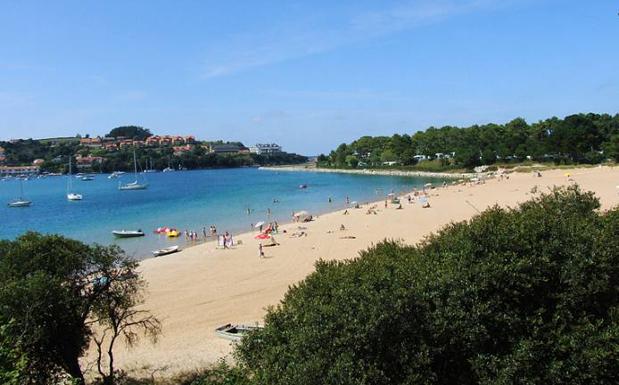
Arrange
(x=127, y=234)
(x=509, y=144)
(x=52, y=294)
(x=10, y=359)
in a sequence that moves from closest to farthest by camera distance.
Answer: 1. (x=10, y=359)
2. (x=52, y=294)
3. (x=127, y=234)
4. (x=509, y=144)

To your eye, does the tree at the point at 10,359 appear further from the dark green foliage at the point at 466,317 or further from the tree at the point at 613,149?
the tree at the point at 613,149

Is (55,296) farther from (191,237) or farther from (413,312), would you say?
(191,237)

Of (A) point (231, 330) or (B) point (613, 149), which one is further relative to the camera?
(B) point (613, 149)

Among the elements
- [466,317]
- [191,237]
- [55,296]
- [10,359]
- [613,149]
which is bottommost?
[191,237]

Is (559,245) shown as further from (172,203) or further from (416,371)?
(172,203)

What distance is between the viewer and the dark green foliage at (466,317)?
7.98 metres

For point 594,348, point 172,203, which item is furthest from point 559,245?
point 172,203

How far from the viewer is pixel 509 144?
108 meters

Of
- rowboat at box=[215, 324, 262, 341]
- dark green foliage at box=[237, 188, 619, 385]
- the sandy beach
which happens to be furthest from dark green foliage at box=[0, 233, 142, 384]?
rowboat at box=[215, 324, 262, 341]

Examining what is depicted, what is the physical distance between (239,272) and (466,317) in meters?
19.7

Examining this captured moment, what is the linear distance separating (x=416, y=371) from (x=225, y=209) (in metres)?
58.7

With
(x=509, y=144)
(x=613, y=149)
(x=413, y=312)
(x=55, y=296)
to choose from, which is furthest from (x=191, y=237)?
(x=509, y=144)

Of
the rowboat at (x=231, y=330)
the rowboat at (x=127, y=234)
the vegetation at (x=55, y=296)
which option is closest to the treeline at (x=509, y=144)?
the rowboat at (x=127, y=234)

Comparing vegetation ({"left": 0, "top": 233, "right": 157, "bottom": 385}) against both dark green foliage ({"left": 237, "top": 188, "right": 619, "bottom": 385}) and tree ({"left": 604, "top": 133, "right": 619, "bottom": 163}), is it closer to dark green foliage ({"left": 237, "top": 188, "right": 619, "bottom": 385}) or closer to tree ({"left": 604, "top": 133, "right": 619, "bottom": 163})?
dark green foliage ({"left": 237, "top": 188, "right": 619, "bottom": 385})
